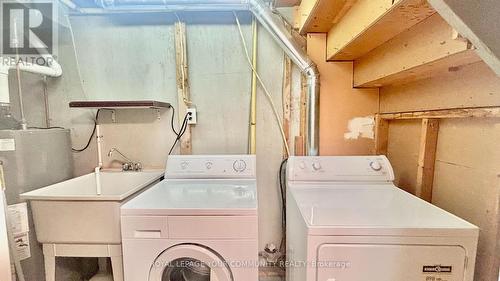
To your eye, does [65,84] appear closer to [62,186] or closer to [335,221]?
[62,186]

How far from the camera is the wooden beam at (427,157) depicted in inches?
57.8

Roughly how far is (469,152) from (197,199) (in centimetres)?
140

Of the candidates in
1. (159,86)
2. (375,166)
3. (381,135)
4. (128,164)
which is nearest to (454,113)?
(375,166)

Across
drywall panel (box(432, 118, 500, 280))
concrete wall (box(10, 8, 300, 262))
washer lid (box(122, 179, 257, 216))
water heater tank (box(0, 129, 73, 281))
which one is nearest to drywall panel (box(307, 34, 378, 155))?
concrete wall (box(10, 8, 300, 262))

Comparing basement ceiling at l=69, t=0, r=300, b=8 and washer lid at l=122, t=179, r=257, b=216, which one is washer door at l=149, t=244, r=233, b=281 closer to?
washer lid at l=122, t=179, r=257, b=216

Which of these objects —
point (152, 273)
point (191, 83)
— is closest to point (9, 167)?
point (152, 273)

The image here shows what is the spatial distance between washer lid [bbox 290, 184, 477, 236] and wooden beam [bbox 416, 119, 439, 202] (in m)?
0.15

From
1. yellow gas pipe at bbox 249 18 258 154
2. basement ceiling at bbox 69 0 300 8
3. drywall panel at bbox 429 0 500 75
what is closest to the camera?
drywall panel at bbox 429 0 500 75

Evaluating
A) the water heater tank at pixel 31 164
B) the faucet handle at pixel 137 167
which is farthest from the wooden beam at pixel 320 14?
the water heater tank at pixel 31 164

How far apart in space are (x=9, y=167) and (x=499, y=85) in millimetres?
2524

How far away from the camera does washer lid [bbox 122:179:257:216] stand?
4.27ft

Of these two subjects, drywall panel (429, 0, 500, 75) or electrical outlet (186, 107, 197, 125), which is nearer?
drywall panel (429, 0, 500, 75)

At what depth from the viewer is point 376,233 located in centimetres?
103

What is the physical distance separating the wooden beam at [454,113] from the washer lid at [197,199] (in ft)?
3.58
